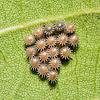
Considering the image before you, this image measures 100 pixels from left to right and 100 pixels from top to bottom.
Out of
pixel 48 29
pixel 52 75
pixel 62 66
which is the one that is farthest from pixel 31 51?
pixel 62 66

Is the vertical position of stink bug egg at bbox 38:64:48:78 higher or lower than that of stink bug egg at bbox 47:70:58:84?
higher

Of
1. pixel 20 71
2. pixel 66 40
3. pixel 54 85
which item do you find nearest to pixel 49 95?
pixel 54 85

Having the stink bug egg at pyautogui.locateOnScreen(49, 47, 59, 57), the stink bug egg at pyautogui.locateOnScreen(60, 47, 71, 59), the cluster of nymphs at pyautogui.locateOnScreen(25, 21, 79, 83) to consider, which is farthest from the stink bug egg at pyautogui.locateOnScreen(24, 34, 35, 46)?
the stink bug egg at pyautogui.locateOnScreen(60, 47, 71, 59)

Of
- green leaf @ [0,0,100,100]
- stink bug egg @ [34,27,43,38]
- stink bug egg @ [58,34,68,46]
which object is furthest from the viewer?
green leaf @ [0,0,100,100]

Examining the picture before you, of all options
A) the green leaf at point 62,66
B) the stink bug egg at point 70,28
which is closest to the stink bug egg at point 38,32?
the green leaf at point 62,66

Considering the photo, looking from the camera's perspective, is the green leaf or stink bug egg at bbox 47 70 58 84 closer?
stink bug egg at bbox 47 70 58 84

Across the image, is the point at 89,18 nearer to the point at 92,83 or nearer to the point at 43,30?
the point at 43,30

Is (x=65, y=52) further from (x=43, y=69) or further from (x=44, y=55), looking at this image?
(x=43, y=69)

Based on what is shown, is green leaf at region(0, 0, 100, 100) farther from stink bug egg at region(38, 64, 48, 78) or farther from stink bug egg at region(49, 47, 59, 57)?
stink bug egg at region(49, 47, 59, 57)
